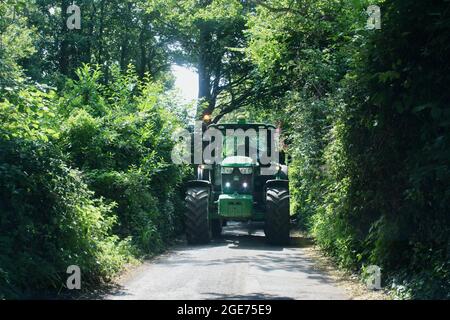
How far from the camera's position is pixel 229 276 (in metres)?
9.26

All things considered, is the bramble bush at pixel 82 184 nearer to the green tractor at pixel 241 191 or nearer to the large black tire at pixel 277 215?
the green tractor at pixel 241 191

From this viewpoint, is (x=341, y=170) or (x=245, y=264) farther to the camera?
(x=245, y=264)

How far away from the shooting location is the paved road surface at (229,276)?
25.8 ft

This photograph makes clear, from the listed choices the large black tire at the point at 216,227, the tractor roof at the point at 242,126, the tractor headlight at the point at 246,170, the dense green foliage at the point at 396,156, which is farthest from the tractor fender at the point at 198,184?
the dense green foliage at the point at 396,156

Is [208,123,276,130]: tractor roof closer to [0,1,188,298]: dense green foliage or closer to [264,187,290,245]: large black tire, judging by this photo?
[0,1,188,298]: dense green foliage

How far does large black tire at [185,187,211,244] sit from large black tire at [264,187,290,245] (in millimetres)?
1472

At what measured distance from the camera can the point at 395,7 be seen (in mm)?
7336

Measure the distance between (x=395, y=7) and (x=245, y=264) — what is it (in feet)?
17.7

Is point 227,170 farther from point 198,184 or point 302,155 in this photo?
point 302,155

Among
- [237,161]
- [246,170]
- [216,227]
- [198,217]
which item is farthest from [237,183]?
[198,217]

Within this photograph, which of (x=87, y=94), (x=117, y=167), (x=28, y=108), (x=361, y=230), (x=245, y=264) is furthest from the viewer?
(x=87, y=94)

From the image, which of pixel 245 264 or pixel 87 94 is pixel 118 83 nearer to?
pixel 87 94
